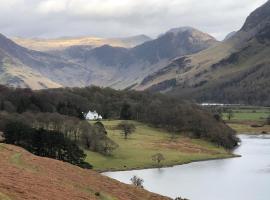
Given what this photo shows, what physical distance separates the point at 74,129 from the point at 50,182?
105104mm

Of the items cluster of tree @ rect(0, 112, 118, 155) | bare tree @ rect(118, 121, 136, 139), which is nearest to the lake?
cluster of tree @ rect(0, 112, 118, 155)

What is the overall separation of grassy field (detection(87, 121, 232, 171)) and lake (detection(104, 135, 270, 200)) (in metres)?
Answer: 5.69

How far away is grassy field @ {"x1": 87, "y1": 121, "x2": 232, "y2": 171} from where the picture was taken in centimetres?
13425

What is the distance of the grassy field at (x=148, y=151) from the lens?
134250 mm

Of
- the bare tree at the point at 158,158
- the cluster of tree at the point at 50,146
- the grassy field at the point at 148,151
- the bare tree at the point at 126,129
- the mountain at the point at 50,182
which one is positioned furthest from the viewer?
the bare tree at the point at 126,129

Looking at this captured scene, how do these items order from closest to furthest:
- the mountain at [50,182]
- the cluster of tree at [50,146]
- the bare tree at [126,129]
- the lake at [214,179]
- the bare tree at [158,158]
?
the mountain at [50,182] < the lake at [214,179] < the cluster of tree at [50,146] < the bare tree at [158,158] < the bare tree at [126,129]

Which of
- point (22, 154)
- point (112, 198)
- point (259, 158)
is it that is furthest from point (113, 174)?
point (112, 198)

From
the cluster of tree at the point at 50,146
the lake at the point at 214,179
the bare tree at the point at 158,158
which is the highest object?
the cluster of tree at the point at 50,146

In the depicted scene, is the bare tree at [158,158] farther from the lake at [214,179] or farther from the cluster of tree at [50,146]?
the cluster of tree at [50,146]

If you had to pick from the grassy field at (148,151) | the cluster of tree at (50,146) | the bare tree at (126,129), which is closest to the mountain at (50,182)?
the cluster of tree at (50,146)

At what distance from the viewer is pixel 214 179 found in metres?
116

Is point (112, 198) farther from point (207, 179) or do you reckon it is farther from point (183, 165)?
point (183, 165)

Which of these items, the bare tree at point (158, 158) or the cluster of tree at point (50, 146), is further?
the bare tree at point (158, 158)

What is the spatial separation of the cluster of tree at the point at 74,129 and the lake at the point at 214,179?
17.4 m
